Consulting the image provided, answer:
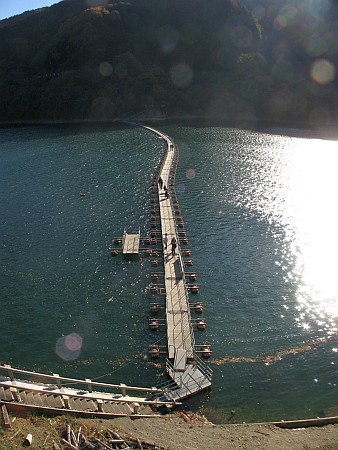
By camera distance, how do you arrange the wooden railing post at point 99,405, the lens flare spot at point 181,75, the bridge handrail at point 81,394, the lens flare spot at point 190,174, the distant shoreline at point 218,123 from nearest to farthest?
the bridge handrail at point 81,394
the wooden railing post at point 99,405
the lens flare spot at point 190,174
the distant shoreline at point 218,123
the lens flare spot at point 181,75

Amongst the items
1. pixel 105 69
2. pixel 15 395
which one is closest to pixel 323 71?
pixel 105 69

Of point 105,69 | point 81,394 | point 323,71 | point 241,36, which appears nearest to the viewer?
point 81,394

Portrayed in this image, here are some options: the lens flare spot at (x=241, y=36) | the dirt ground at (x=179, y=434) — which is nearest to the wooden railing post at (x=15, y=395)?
the dirt ground at (x=179, y=434)

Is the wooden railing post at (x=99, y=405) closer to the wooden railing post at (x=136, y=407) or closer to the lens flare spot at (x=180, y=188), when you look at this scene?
the wooden railing post at (x=136, y=407)

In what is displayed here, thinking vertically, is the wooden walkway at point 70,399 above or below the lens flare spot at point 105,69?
below

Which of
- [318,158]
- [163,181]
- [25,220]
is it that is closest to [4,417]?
[25,220]

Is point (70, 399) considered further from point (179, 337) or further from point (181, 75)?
point (181, 75)

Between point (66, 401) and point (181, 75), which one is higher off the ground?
point (181, 75)
